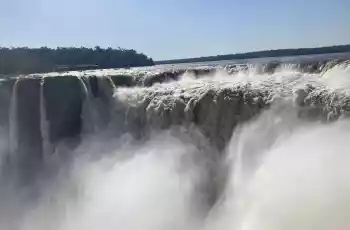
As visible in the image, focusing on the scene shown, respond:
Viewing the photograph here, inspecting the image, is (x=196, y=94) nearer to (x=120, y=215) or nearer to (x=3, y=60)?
(x=120, y=215)

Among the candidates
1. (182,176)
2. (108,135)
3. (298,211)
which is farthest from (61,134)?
(298,211)

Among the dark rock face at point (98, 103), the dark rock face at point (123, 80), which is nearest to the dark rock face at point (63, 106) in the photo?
the dark rock face at point (98, 103)

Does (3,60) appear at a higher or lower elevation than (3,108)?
higher

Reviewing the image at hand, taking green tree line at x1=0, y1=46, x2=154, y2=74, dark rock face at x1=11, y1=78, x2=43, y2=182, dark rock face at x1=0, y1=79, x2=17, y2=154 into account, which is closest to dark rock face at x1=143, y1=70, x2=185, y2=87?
dark rock face at x1=11, y1=78, x2=43, y2=182

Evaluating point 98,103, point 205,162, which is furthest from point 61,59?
point 205,162

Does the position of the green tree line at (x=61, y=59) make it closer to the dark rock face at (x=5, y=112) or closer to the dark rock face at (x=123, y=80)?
the dark rock face at (x=5, y=112)

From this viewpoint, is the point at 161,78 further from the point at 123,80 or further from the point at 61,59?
the point at 61,59

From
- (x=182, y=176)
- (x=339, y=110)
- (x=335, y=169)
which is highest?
(x=339, y=110)
